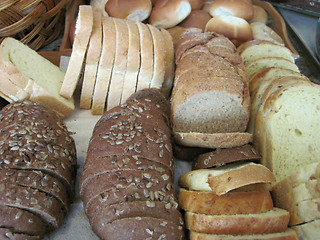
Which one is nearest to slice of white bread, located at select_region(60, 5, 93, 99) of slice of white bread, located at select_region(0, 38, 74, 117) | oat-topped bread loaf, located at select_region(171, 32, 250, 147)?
slice of white bread, located at select_region(0, 38, 74, 117)

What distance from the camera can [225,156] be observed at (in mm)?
2242

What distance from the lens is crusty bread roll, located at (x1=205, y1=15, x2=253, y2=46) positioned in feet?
10.8

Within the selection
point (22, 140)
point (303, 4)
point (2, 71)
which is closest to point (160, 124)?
point (22, 140)

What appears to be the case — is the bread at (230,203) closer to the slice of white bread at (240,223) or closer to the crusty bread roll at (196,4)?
the slice of white bread at (240,223)

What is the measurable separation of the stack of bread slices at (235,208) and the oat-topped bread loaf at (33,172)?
30.5 inches

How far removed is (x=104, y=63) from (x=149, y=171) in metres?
1.17

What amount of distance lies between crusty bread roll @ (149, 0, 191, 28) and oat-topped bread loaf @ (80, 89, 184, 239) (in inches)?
60.0

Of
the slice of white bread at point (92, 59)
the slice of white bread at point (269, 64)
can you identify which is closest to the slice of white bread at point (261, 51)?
the slice of white bread at point (269, 64)

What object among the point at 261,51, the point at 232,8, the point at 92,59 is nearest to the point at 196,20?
the point at 232,8

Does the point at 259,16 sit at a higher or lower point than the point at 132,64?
higher

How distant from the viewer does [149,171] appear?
1924mm

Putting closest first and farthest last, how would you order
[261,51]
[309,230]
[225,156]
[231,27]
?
[309,230], [225,156], [261,51], [231,27]

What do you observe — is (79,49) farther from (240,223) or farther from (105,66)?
(240,223)

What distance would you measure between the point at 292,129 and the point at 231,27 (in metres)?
1.45
